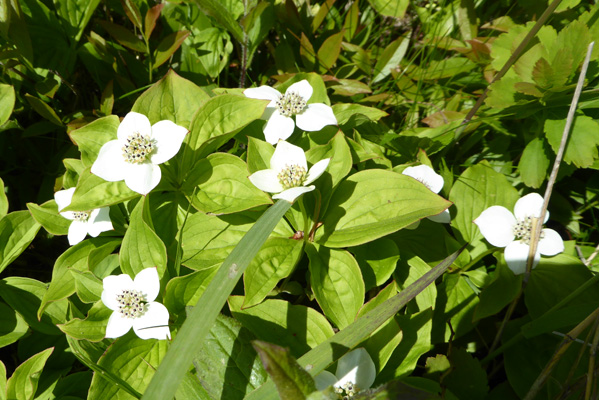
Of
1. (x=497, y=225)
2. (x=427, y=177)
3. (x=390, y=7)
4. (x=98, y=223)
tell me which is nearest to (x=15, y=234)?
(x=98, y=223)

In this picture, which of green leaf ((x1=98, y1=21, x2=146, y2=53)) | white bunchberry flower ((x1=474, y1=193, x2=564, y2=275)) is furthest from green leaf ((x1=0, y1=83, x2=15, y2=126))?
white bunchberry flower ((x1=474, y1=193, x2=564, y2=275))

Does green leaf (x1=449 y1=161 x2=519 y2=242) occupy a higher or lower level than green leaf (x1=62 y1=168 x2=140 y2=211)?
lower

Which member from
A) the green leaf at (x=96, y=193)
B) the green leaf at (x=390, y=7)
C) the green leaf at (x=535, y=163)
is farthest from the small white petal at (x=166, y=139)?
the green leaf at (x=390, y=7)

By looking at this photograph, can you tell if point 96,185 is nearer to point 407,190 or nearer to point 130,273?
point 130,273

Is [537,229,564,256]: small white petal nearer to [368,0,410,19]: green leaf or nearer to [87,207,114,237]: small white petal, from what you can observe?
[368,0,410,19]: green leaf

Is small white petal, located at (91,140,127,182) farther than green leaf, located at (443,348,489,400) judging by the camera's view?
No

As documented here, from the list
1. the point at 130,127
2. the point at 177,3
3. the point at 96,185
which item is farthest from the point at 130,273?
the point at 177,3

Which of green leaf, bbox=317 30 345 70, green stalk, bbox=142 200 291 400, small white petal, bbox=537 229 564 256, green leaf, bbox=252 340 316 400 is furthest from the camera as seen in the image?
green leaf, bbox=317 30 345 70

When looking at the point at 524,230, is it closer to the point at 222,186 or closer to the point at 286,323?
the point at 286,323
